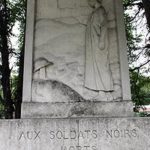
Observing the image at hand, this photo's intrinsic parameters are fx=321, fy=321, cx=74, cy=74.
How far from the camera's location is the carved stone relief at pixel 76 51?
20.3ft

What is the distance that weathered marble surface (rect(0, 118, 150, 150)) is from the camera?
5.29 meters

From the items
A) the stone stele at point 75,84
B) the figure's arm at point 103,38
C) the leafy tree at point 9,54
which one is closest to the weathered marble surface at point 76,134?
the stone stele at point 75,84

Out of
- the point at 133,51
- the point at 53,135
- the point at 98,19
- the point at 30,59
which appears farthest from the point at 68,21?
the point at 133,51

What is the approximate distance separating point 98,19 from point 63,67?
126 cm

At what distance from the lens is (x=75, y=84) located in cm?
622

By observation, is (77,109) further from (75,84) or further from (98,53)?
(98,53)

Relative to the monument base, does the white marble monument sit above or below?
above

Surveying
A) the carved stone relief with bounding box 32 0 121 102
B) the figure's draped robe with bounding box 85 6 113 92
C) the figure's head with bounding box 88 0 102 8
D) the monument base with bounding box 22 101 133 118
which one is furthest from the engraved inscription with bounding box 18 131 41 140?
the figure's head with bounding box 88 0 102 8

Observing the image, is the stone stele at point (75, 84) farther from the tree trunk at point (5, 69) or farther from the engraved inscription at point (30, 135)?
the tree trunk at point (5, 69)

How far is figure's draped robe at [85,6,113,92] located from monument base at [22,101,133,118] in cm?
37

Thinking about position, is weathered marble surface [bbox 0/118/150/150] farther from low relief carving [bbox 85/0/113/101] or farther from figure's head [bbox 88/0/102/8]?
figure's head [bbox 88/0/102/8]

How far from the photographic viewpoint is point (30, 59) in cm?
632

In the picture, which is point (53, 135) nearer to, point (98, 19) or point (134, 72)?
point (98, 19)

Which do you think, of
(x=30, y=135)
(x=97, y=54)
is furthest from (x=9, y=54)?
(x=30, y=135)
